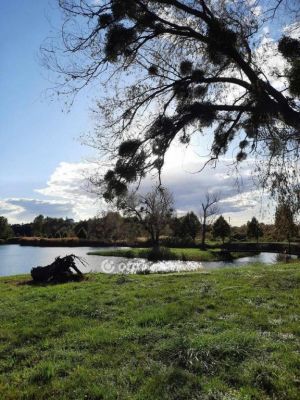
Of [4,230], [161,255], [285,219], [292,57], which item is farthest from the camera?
[4,230]

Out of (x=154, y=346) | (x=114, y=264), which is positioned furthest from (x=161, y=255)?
(x=154, y=346)

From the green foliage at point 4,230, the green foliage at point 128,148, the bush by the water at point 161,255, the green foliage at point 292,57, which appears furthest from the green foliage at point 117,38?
the green foliage at point 4,230

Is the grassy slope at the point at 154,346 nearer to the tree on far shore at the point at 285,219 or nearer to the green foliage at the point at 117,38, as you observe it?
the tree on far shore at the point at 285,219

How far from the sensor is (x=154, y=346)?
262 inches

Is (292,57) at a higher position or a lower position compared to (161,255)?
higher

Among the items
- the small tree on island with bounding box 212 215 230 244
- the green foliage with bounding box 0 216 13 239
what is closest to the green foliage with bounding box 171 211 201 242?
the small tree on island with bounding box 212 215 230 244

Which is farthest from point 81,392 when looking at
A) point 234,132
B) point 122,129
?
Result: point 234,132

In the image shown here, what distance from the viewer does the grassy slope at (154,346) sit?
509 cm

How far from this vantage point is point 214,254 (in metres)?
48.7

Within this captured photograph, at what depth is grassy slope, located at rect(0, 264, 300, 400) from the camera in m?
5.09

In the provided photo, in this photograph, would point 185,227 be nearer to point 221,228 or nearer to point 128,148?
point 221,228

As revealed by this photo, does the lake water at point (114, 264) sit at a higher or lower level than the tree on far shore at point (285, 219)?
lower

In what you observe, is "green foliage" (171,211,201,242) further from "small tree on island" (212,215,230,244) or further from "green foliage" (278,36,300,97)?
"green foliage" (278,36,300,97)

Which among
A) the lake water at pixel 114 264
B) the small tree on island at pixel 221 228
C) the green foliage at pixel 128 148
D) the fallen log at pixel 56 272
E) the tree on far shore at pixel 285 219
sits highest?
the small tree on island at pixel 221 228
